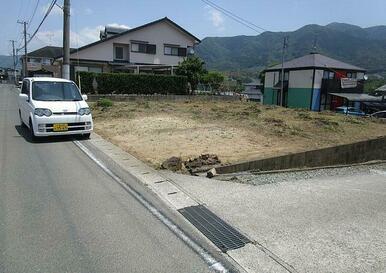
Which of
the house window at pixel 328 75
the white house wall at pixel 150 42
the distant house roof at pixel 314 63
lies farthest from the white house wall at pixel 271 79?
the white house wall at pixel 150 42

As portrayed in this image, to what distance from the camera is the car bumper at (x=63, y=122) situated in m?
9.30

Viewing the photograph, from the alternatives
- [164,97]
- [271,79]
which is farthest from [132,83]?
[271,79]

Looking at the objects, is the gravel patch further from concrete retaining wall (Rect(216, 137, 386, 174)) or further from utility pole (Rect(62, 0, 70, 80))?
utility pole (Rect(62, 0, 70, 80))

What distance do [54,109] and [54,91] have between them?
1.14m

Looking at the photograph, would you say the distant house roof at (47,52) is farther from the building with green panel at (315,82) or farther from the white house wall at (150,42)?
the building with green panel at (315,82)

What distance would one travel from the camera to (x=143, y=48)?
128ft

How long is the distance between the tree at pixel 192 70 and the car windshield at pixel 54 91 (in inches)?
763

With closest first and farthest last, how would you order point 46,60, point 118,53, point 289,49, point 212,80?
point 212,80 < point 118,53 < point 46,60 < point 289,49

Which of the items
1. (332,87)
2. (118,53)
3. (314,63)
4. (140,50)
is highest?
(140,50)

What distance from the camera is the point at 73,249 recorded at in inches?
144

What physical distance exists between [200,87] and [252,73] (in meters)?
82.7

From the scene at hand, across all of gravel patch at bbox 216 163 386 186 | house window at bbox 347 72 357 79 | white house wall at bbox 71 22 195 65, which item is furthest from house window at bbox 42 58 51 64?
gravel patch at bbox 216 163 386 186

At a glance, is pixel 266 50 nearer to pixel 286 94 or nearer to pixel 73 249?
pixel 286 94

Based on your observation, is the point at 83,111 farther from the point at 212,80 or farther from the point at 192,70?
the point at 212,80
